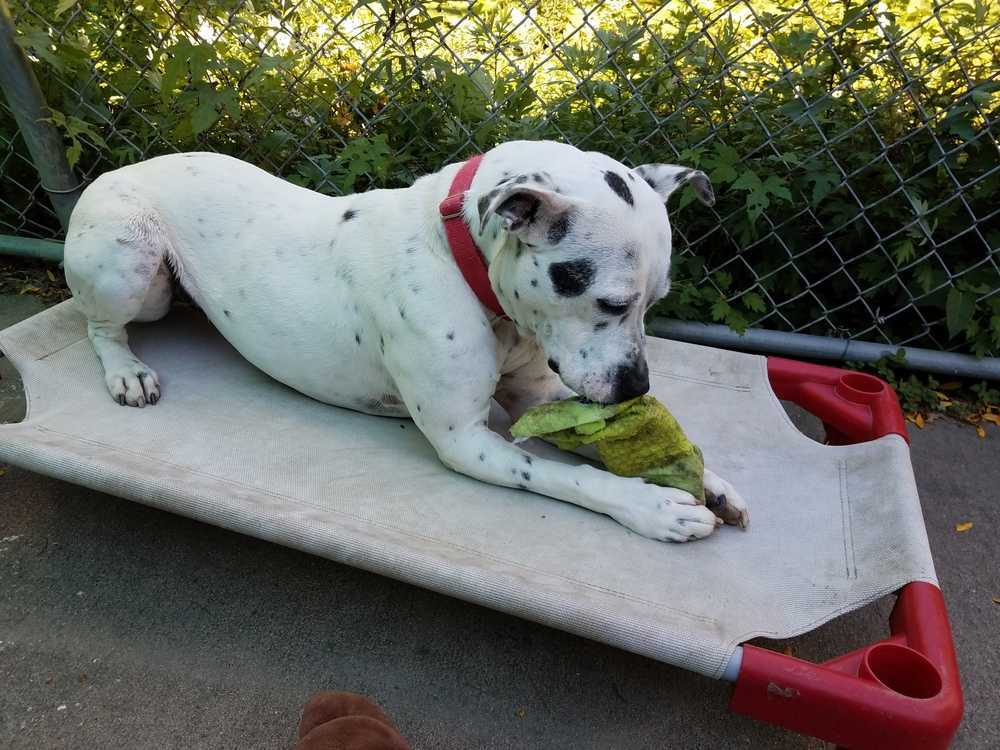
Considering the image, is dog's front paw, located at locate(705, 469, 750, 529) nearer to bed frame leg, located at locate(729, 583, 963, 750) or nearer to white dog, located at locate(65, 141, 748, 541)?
white dog, located at locate(65, 141, 748, 541)

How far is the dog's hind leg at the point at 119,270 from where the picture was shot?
2713 mm

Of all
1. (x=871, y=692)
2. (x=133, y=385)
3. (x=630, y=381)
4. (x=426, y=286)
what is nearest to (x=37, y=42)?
(x=133, y=385)

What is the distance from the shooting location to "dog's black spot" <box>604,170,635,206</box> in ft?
6.81

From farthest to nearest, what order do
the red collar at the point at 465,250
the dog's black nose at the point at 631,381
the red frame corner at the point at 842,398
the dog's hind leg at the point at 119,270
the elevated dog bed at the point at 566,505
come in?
the red frame corner at the point at 842,398, the dog's hind leg at the point at 119,270, the red collar at the point at 465,250, the dog's black nose at the point at 631,381, the elevated dog bed at the point at 566,505

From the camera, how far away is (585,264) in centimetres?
204

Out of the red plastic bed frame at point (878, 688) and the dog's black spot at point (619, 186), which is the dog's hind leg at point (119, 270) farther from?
the red plastic bed frame at point (878, 688)

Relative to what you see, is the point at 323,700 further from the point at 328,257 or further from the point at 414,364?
the point at 328,257

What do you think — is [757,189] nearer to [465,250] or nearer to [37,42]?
[465,250]

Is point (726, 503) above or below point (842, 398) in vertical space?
above

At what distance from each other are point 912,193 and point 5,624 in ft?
12.6

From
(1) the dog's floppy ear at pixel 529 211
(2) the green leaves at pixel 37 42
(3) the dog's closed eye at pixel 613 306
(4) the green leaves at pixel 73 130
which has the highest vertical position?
(2) the green leaves at pixel 37 42

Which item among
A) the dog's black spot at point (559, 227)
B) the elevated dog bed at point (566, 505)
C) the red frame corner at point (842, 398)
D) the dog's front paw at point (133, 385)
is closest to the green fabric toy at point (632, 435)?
the elevated dog bed at point (566, 505)

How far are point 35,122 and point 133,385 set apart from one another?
1.64 meters

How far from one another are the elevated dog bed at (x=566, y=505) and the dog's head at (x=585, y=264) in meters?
0.51
